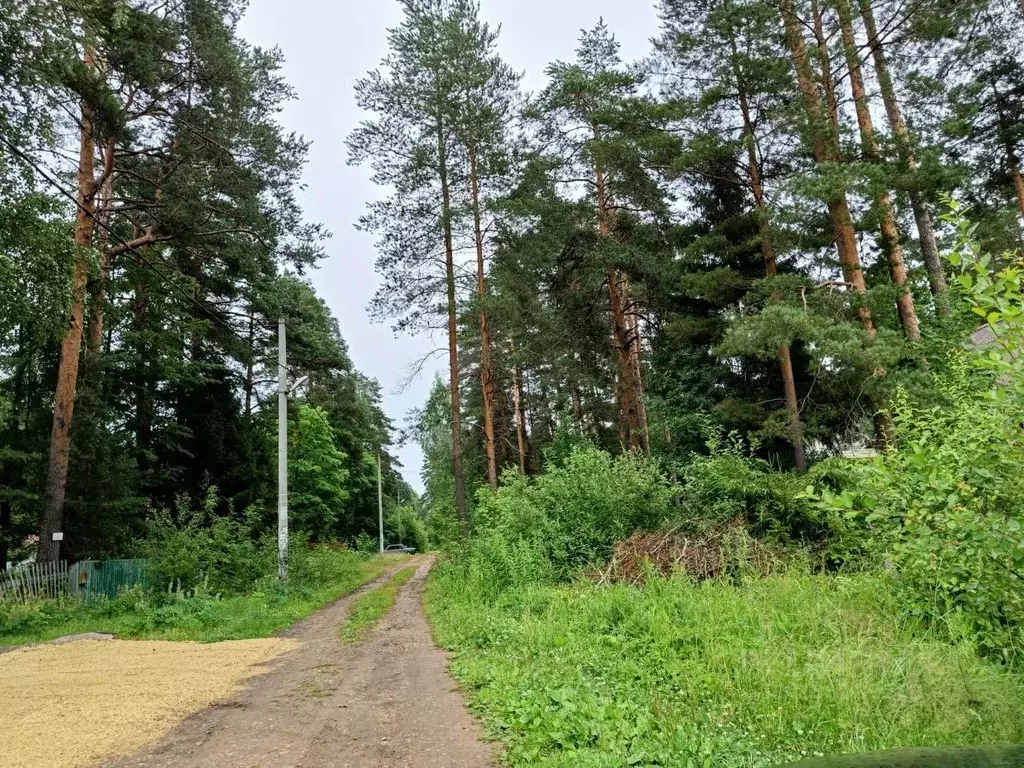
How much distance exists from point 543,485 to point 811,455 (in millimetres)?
7367

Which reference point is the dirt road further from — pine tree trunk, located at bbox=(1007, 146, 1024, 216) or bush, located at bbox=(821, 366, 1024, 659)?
pine tree trunk, located at bbox=(1007, 146, 1024, 216)

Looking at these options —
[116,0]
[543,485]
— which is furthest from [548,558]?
[116,0]

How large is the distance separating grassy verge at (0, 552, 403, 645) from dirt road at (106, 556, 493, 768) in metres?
3.78

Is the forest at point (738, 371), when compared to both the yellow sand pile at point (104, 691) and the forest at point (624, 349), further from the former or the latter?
the yellow sand pile at point (104, 691)

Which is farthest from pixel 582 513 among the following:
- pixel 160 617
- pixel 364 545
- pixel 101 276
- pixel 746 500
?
pixel 364 545

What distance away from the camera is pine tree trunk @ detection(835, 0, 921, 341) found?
11070 millimetres

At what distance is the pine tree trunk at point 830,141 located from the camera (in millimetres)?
11164

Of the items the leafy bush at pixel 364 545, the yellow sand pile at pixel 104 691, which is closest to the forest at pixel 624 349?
the yellow sand pile at pixel 104 691

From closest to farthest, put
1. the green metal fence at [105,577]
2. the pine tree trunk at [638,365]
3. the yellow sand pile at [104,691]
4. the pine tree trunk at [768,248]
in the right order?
the yellow sand pile at [104,691] < the green metal fence at [105,577] < the pine tree trunk at [768,248] < the pine tree trunk at [638,365]

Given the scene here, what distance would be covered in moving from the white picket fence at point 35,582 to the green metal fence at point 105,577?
0.21 metres

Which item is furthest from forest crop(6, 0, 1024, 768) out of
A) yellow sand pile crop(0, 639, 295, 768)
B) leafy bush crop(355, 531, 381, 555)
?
leafy bush crop(355, 531, 381, 555)

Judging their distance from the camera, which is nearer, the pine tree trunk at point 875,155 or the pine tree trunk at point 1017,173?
the pine tree trunk at point 875,155

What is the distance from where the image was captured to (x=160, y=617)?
36.1 feet

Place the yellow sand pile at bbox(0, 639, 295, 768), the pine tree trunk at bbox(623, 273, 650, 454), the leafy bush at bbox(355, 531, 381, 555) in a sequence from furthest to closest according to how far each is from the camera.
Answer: the leafy bush at bbox(355, 531, 381, 555)
the pine tree trunk at bbox(623, 273, 650, 454)
the yellow sand pile at bbox(0, 639, 295, 768)
